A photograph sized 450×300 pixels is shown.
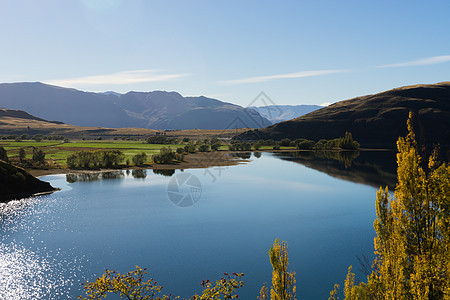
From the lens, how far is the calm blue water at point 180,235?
30.5 meters

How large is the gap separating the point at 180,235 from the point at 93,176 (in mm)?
60425

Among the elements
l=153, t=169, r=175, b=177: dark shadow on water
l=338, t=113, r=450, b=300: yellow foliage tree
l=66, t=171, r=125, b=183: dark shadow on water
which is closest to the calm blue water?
l=66, t=171, r=125, b=183: dark shadow on water

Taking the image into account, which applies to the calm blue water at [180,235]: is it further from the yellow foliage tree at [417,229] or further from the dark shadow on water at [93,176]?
the yellow foliage tree at [417,229]

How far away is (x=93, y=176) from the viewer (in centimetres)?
9244

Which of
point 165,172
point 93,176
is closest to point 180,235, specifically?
point 93,176

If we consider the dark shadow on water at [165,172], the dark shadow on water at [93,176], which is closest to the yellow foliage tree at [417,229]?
the dark shadow on water at [93,176]

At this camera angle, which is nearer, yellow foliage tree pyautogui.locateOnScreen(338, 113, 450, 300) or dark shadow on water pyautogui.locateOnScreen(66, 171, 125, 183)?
yellow foliage tree pyautogui.locateOnScreen(338, 113, 450, 300)

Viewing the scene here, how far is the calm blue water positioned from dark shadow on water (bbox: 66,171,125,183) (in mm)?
11736

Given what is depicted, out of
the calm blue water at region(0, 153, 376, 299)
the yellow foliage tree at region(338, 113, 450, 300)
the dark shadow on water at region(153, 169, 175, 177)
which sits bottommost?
the calm blue water at region(0, 153, 376, 299)

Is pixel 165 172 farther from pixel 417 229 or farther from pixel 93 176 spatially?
pixel 417 229

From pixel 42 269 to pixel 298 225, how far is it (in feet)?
115

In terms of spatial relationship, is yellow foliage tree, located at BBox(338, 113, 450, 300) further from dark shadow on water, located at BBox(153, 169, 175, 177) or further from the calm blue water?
dark shadow on water, located at BBox(153, 169, 175, 177)

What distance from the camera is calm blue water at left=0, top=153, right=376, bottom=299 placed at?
99.9 ft

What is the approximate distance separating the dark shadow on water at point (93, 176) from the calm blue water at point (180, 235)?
1174 cm
